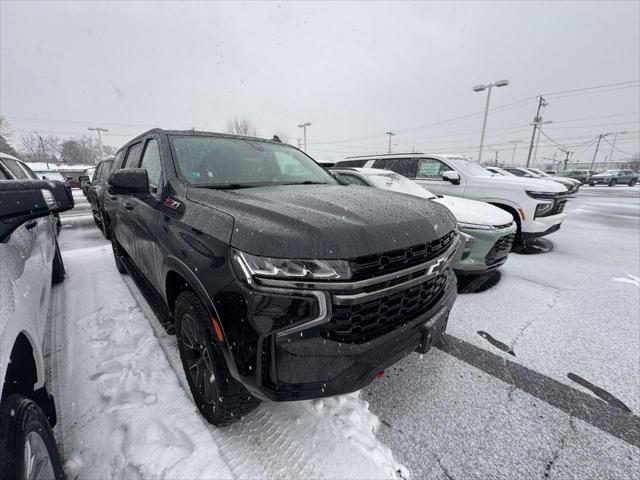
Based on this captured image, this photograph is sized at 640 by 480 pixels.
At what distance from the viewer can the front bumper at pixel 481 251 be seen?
352 centimetres

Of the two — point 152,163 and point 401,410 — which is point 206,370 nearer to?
point 401,410

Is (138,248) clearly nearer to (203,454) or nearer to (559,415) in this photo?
(203,454)

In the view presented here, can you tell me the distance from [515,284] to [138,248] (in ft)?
15.6

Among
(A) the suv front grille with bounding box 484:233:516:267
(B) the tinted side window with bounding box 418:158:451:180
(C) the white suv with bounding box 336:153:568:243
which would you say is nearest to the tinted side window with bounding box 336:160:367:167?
(C) the white suv with bounding box 336:153:568:243

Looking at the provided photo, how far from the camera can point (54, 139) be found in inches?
2318

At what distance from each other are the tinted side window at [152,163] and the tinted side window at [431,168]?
549 cm

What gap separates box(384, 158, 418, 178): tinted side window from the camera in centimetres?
663

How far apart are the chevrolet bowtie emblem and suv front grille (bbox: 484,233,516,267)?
2.23 meters

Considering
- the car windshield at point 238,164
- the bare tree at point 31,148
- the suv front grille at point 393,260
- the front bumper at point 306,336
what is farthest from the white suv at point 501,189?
the bare tree at point 31,148

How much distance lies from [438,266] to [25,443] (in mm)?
1968

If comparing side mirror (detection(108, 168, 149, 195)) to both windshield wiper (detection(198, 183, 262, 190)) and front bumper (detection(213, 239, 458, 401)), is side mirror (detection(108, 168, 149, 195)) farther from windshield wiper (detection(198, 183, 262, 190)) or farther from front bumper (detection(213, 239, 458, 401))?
front bumper (detection(213, 239, 458, 401))

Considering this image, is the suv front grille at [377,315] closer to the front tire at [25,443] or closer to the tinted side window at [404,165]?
the front tire at [25,443]

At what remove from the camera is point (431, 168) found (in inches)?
251

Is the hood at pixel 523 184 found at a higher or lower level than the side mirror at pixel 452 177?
lower
